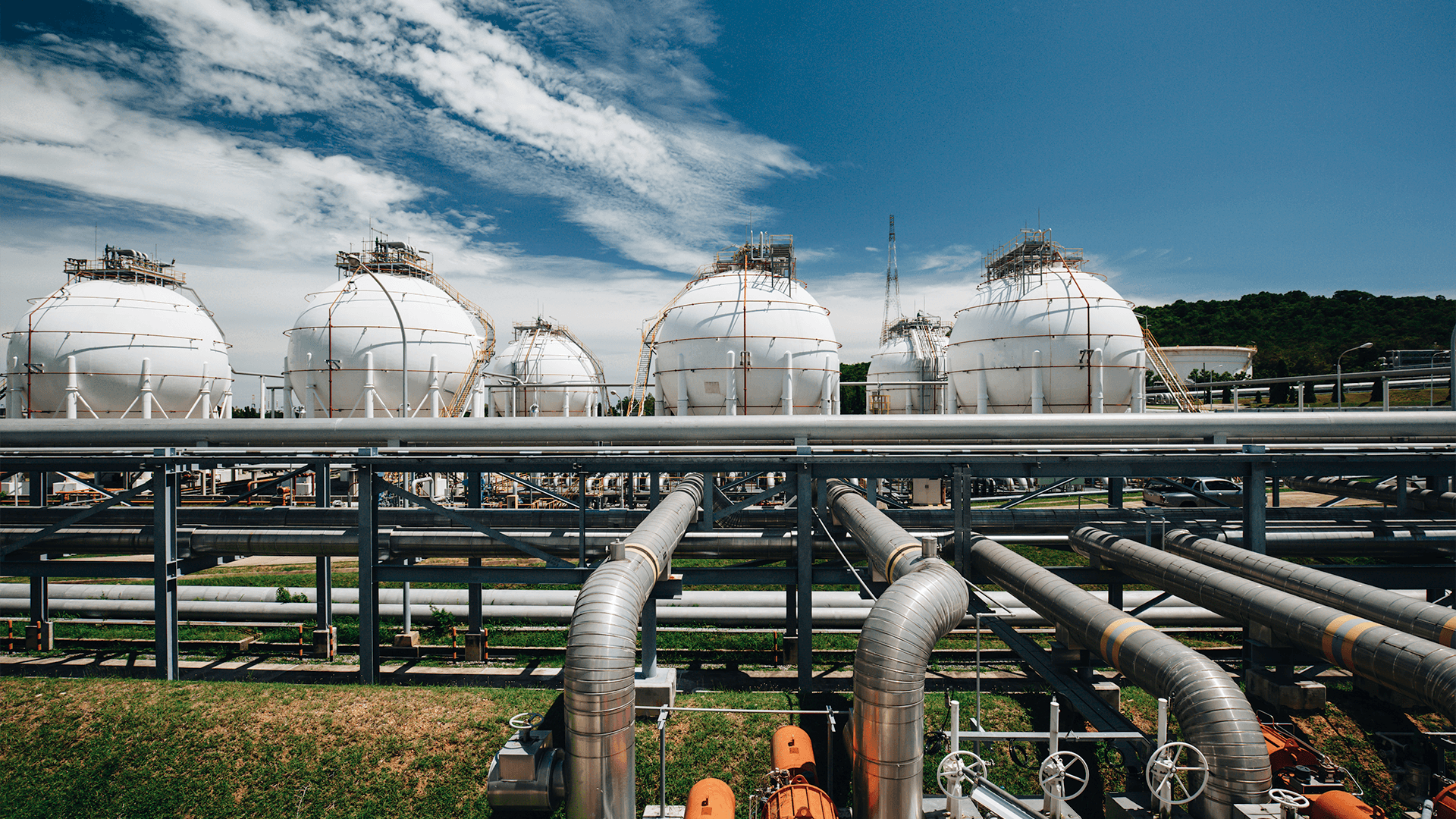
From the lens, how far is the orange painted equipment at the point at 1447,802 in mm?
7062

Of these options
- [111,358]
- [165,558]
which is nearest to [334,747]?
[165,558]

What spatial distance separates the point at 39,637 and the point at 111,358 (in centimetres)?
786

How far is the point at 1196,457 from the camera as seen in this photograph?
11.2 meters

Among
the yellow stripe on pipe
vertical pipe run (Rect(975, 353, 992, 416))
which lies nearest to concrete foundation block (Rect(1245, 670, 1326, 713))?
the yellow stripe on pipe

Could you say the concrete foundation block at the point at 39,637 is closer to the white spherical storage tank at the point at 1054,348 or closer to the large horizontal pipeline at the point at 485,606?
the large horizontal pipeline at the point at 485,606

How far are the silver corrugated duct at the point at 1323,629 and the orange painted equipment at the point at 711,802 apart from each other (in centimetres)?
693

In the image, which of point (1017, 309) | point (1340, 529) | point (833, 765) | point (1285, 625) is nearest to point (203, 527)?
point (833, 765)

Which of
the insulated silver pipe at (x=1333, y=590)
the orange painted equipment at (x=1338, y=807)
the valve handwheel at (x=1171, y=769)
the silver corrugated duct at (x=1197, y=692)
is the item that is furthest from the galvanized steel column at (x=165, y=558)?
the insulated silver pipe at (x=1333, y=590)

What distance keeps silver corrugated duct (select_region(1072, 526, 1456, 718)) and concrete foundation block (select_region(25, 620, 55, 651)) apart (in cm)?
2562

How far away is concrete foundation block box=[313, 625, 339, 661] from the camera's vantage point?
16.3 metres

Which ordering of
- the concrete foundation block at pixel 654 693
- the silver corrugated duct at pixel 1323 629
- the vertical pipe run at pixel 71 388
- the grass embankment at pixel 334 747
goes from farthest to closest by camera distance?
the vertical pipe run at pixel 71 388, the concrete foundation block at pixel 654 693, the grass embankment at pixel 334 747, the silver corrugated duct at pixel 1323 629

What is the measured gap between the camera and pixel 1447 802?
713 centimetres

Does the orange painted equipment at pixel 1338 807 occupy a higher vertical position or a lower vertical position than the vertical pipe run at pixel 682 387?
lower

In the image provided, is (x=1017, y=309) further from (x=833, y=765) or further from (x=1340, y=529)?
(x=833, y=765)
